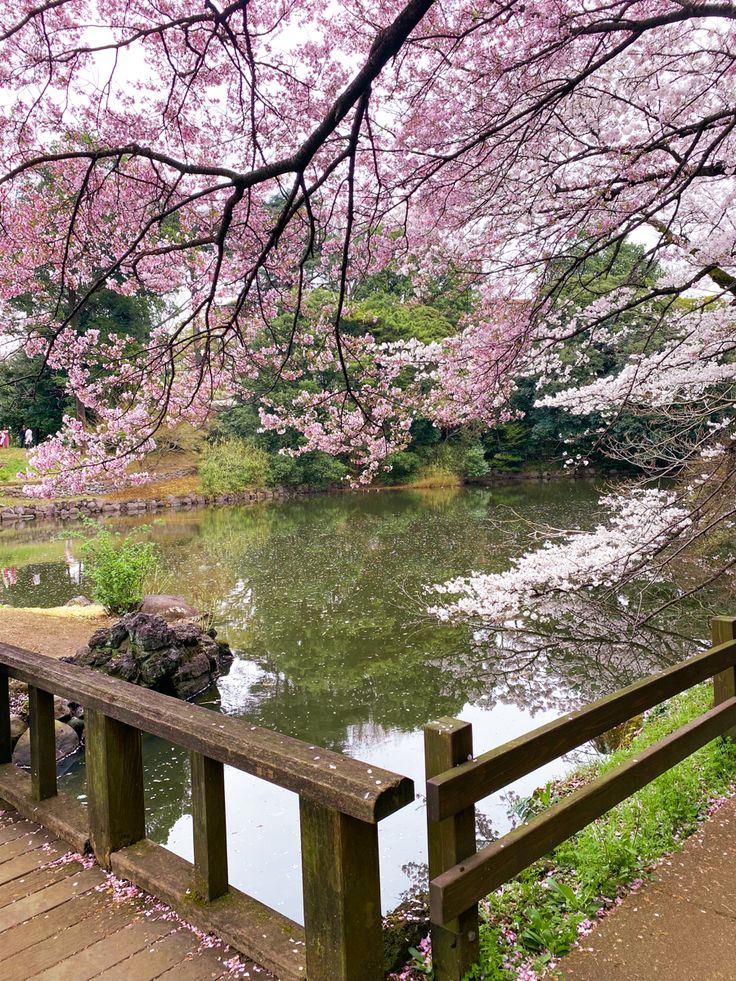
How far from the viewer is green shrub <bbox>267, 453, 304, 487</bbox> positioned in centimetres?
2580

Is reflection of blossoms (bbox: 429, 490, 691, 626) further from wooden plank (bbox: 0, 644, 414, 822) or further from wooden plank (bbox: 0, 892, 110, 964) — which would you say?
wooden plank (bbox: 0, 892, 110, 964)

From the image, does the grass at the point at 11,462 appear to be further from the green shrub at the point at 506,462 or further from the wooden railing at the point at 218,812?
the wooden railing at the point at 218,812

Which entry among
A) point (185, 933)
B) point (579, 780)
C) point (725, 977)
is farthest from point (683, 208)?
point (185, 933)

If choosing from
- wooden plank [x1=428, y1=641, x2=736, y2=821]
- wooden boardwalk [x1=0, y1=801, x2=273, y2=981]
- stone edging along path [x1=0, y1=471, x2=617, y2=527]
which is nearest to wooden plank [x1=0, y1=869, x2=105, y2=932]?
wooden boardwalk [x1=0, y1=801, x2=273, y2=981]

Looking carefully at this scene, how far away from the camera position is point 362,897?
1.33m

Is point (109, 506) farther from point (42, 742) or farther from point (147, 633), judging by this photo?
point (42, 742)

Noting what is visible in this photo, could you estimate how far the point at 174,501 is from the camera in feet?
78.1

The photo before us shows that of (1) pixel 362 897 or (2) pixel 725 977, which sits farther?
(2) pixel 725 977

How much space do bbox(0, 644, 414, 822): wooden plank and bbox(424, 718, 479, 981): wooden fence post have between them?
0.23 metres

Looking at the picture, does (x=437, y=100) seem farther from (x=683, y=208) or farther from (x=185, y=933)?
(x=185, y=933)

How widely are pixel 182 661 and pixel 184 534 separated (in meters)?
11.1

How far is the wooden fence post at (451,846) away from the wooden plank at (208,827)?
0.54m

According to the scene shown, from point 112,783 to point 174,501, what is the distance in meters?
23.0

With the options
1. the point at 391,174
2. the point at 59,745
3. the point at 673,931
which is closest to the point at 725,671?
the point at 673,931
